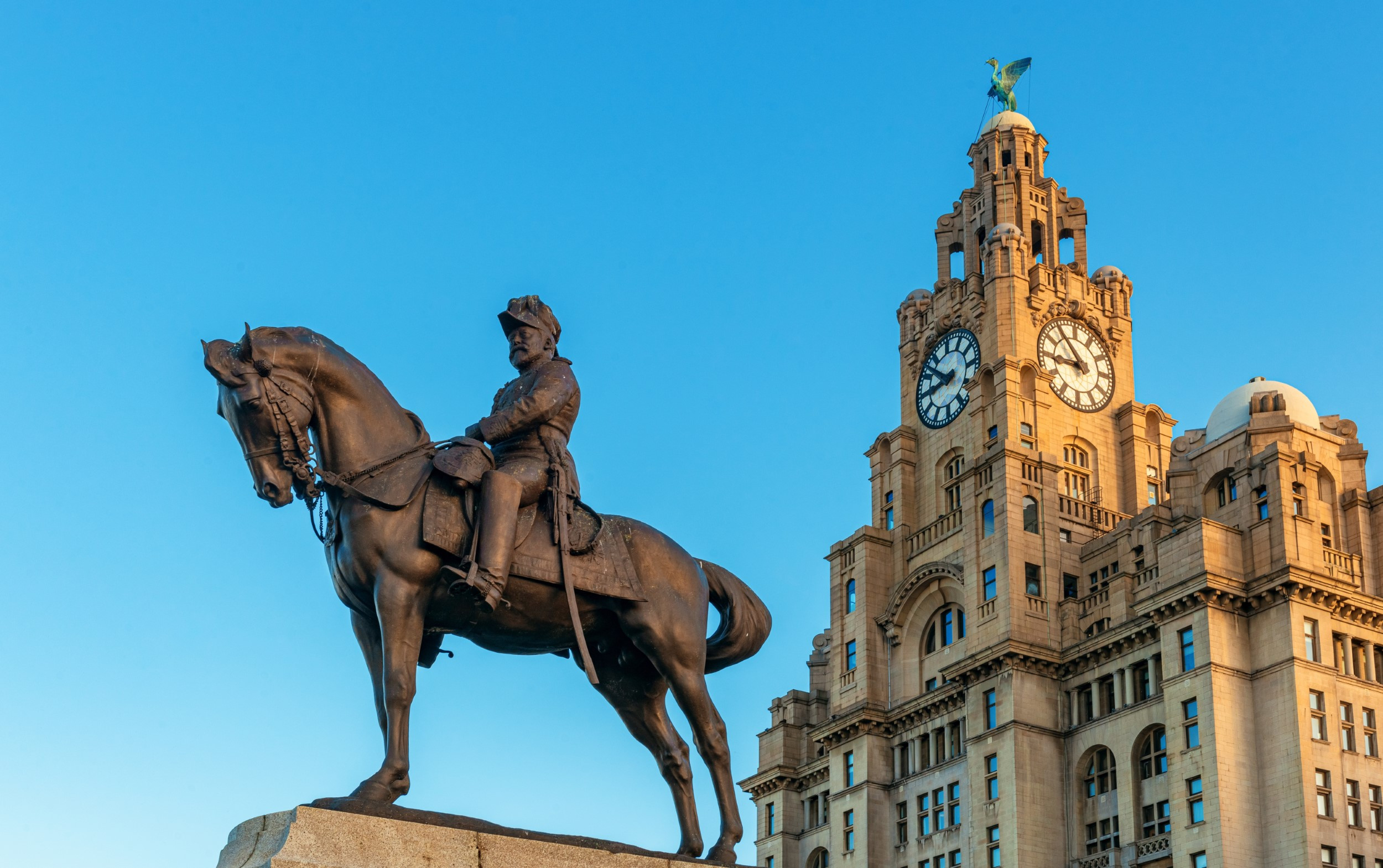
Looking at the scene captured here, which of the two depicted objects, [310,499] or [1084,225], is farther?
[1084,225]

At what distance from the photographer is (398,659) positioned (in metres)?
14.4

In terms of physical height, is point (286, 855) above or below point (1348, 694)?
below

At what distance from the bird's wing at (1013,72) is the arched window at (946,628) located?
109ft

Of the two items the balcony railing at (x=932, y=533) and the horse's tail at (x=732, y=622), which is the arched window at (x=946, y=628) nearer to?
the balcony railing at (x=932, y=533)

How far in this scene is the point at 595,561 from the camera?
15547mm

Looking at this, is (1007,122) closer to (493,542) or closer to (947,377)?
(947,377)

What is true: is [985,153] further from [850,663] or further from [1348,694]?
[1348,694]

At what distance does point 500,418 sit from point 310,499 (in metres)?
1.86

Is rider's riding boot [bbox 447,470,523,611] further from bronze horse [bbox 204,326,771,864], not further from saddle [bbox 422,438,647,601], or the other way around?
bronze horse [bbox 204,326,771,864]

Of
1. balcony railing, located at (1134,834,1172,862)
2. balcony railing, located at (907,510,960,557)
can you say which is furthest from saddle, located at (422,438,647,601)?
balcony railing, located at (907,510,960,557)

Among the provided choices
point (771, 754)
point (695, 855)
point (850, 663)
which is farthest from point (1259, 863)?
point (695, 855)

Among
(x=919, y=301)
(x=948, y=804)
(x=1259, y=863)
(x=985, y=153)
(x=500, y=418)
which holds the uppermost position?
(x=985, y=153)

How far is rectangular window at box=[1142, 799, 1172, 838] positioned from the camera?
68125mm

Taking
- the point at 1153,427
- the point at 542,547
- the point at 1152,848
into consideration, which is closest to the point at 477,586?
the point at 542,547
